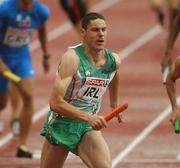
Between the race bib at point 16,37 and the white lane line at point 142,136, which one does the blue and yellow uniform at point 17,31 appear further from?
the white lane line at point 142,136

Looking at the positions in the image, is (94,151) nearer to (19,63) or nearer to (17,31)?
(17,31)

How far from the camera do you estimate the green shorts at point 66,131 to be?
9.46m

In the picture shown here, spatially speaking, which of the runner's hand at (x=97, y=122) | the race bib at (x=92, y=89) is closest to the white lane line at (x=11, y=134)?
the race bib at (x=92, y=89)

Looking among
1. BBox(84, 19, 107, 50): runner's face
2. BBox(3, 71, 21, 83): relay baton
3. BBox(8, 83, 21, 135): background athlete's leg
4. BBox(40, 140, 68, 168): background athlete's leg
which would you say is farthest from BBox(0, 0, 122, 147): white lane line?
BBox(84, 19, 107, 50): runner's face

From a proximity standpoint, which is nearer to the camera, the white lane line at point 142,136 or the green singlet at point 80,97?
the green singlet at point 80,97

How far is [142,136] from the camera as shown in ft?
47.8

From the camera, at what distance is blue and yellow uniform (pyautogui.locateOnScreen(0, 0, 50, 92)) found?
42.5 ft

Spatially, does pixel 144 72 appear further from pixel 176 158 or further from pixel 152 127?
pixel 176 158

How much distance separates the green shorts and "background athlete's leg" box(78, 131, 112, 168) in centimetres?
6

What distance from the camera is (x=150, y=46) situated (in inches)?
883

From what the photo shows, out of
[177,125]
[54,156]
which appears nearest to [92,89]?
[54,156]

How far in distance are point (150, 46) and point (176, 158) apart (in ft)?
31.3

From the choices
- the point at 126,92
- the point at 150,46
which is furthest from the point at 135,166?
the point at 150,46

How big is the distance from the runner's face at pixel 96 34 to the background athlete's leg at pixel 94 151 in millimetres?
776
